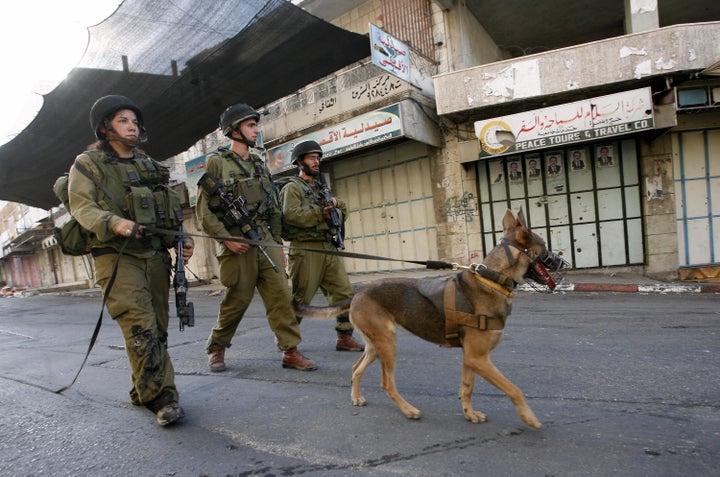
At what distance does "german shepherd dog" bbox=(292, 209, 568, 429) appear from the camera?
7.43ft

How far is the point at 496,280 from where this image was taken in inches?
91.5

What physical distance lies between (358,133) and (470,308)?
352 inches

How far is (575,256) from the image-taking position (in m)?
9.88

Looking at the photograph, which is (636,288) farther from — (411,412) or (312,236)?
(411,412)

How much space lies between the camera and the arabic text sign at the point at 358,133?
9.87 m

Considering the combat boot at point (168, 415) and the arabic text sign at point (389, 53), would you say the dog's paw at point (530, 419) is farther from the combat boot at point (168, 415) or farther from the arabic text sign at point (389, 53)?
the arabic text sign at point (389, 53)

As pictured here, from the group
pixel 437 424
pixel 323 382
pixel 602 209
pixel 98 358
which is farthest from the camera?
pixel 602 209

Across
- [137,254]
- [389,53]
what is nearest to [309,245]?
[137,254]

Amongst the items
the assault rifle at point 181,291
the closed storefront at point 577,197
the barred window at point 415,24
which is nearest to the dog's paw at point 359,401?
the assault rifle at point 181,291

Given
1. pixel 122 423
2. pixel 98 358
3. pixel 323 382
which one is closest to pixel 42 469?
pixel 122 423

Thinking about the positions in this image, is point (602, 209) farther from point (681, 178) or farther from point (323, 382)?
point (323, 382)

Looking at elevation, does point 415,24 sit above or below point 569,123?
above

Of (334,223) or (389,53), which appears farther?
(389,53)

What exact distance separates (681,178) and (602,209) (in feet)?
5.29
